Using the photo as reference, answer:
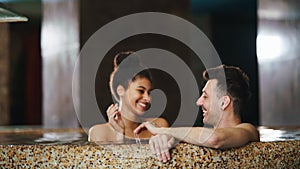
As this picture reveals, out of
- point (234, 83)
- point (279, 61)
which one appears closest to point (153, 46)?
point (279, 61)

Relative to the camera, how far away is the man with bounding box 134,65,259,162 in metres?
2.22

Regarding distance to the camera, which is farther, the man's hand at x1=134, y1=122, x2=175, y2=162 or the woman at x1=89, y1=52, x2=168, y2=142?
the woman at x1=89, y1=52, x2=168, y2=142

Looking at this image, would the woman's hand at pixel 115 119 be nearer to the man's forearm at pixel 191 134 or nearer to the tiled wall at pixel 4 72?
the man's forearm at pixel 191 134

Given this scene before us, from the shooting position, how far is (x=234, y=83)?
8.34ft

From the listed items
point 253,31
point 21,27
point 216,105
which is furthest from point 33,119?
point 216,105

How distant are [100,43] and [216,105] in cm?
365

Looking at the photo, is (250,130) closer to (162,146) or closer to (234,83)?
(234,83)

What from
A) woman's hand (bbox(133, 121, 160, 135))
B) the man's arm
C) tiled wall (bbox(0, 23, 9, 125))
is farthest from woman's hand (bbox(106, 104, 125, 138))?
tiled wall (bbox(0, 23, 9, 125))

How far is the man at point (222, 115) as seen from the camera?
222 cm

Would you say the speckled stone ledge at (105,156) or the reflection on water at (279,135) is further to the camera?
the reflection on water at (279,135)

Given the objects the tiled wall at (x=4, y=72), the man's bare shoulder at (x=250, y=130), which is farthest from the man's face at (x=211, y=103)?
the tiled wall at (x=4, y=72)

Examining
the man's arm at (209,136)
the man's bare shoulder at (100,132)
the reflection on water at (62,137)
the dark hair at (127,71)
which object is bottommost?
the reflection on water at (62,137)

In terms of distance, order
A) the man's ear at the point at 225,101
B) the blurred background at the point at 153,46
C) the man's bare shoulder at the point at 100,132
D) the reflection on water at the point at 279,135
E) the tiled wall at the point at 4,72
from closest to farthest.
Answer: the man's ear at the point at 225,101
the reflection on water at the point at 279,135
the man's bare shoulder at the point at 100,132
the blurred background at the point at 153,46
the tiled wall at the point at 4,72

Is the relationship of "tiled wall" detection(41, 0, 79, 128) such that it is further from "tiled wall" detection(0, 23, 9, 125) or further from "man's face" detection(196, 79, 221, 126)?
"man's face" detection(196, 79, 221, 126)
